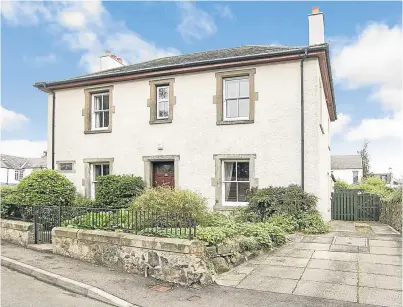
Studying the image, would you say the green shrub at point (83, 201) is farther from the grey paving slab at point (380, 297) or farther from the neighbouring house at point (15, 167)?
the neighbouring house at point (15, 167)

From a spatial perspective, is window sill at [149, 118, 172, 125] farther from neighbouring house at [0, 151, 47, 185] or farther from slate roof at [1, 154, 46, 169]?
slate roof at [1, 154, 46, 169]

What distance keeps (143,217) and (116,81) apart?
9116 mm

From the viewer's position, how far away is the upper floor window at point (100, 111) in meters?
16.1

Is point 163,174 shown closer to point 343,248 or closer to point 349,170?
point 343,248

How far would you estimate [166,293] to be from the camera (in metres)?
6.08

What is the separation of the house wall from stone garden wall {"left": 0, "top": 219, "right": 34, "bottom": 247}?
5.29 meters

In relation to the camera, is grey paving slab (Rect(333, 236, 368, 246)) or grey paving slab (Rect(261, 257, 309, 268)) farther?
grey paving slab (Rect(333, 236, 368, 246))

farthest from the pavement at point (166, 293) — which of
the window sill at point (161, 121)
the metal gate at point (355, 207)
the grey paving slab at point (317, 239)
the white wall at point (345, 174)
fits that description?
the white wall at point (345, 174)

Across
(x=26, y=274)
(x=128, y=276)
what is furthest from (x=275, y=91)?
(x=26, y=274)

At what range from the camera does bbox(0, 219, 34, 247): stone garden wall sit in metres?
9.98

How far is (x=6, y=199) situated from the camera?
11.8m

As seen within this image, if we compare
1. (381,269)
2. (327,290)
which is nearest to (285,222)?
(381,269)

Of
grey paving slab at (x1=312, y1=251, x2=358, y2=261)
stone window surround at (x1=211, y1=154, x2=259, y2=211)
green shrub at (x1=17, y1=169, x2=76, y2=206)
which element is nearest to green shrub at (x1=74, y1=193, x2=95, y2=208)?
green shrub at (x1=17, y1=169, x2=76, y2=206)

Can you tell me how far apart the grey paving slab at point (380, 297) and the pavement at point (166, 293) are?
346 millimetres
